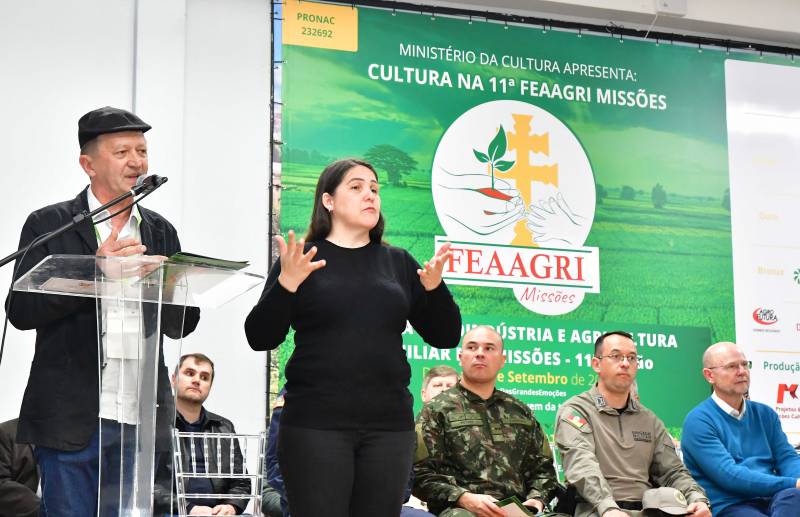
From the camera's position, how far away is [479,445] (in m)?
3.80

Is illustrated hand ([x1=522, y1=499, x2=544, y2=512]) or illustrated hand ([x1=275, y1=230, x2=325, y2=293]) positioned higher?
illustrated hand ([x1=275, y1=230, x2=325, y2=293])

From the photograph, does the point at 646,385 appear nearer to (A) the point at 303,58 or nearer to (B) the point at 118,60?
(A) the point at 303,58

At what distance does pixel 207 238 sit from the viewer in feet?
16.9

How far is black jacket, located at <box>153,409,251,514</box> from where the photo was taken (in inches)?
82.2

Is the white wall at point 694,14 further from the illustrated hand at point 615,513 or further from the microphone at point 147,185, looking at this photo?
the microphone at point 147,185

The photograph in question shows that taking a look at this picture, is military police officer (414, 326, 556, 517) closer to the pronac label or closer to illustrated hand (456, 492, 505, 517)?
illustrated hand (456, 492, 505, 517)

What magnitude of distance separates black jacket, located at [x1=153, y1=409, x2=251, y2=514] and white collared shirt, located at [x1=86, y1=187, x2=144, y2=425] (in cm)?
15

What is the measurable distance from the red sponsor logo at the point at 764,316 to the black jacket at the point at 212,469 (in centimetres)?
327

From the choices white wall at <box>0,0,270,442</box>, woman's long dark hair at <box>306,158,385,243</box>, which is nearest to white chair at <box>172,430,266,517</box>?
woman's long dark hair at <box>306,158,385,243</box>

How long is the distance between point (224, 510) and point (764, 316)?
375cm

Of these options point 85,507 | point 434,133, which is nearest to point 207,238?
point 434,133

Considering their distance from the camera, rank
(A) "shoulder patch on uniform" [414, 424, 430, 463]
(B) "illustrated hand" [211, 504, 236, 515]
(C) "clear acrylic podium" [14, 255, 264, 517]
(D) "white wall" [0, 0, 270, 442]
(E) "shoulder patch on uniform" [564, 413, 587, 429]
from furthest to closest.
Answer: (D) "white wall" [0, 0, 270, 442], (E) "shoulder patch on uniform" [564, 413, 587, 429], (A) "shoulder patch on uniform" [414, 424, 430, 463], (B) "illustrated hand" [211, 504, 236, 515], (C) "clear acrylic podium" [14, 255, 264, 517]

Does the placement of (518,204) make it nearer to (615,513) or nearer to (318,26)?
(318,26)

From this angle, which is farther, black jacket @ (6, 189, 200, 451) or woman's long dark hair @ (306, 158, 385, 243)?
woman's long dark hair @ (306, 158, 385, 243)
